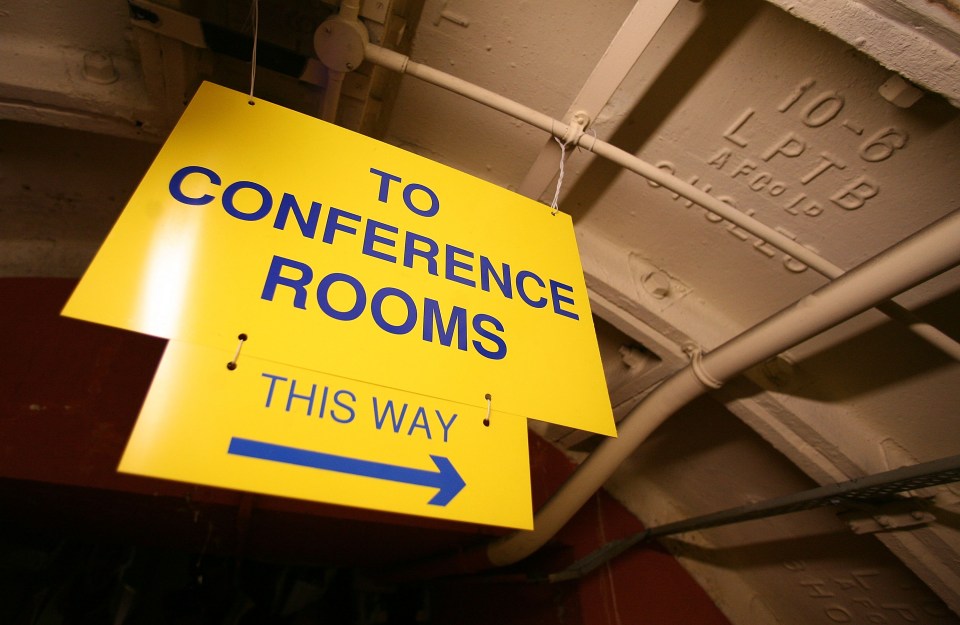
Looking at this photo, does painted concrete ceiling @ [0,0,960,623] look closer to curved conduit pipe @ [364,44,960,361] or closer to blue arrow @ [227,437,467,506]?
curved conduit pipe @ [364,44,960,361]

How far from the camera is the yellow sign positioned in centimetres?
74

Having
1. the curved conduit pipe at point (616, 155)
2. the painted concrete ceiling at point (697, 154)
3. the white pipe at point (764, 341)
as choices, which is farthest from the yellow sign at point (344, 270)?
the white pipe at point (764, 341)

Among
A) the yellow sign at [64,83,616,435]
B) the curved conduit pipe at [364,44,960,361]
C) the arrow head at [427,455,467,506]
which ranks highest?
the curved conduit pipe at [364,44,960,361]

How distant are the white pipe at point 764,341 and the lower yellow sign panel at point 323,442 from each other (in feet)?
3.63

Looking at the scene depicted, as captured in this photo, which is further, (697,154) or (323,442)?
(697,154)

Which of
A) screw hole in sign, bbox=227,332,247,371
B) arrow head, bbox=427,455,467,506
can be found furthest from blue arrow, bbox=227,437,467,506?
screw hole in sign, bbox=227,332,247,371

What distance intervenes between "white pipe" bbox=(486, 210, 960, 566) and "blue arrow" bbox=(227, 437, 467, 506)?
4.12ft

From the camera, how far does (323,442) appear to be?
703mm

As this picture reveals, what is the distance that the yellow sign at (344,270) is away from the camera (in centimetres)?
74

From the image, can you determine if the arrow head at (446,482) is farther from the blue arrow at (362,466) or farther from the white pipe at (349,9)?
the white pipe at (349,9)

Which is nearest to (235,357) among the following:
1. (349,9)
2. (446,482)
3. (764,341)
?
(446,482)

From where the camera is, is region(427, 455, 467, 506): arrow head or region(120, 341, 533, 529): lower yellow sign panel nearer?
region(120, 341, 533, 529): lower yellow sign panel

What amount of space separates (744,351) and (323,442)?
1.47m

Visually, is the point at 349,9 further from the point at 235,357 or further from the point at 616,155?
the point at 235,357
